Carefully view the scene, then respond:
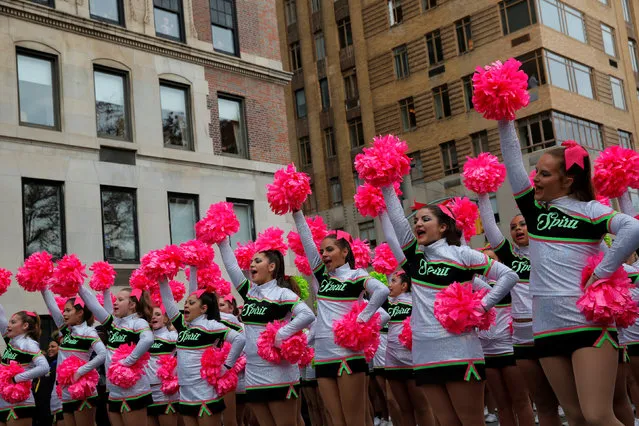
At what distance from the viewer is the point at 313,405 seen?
11195 millimetres

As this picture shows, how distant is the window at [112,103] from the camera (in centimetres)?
1731

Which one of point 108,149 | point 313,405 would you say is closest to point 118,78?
point 108,149

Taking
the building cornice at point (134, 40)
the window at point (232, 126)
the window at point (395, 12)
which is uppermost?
the window at point (395, 12)

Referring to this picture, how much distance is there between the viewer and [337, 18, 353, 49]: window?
3900 cm

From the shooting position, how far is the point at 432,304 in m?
5.52

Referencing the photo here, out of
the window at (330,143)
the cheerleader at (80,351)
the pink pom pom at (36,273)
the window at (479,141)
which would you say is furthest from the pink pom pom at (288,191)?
the window at (330,143)

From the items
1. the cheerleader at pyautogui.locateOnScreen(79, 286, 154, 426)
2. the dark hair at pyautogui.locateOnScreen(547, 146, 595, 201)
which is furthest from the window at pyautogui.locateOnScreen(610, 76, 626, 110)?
the dark hair at pyautogui.locateOnScreen(547, 146, 595, 201)

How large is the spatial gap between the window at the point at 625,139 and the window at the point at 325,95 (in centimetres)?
1518

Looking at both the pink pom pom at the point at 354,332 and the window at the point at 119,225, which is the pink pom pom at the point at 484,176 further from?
the window at the point at 119,225

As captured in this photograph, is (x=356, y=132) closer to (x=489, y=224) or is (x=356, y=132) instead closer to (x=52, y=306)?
(x=52, y=306)

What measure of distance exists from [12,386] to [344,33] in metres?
32.8

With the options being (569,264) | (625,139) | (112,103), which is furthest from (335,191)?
(569,264)

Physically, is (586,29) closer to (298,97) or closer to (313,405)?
(298,97)

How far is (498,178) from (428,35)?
29486 mm
